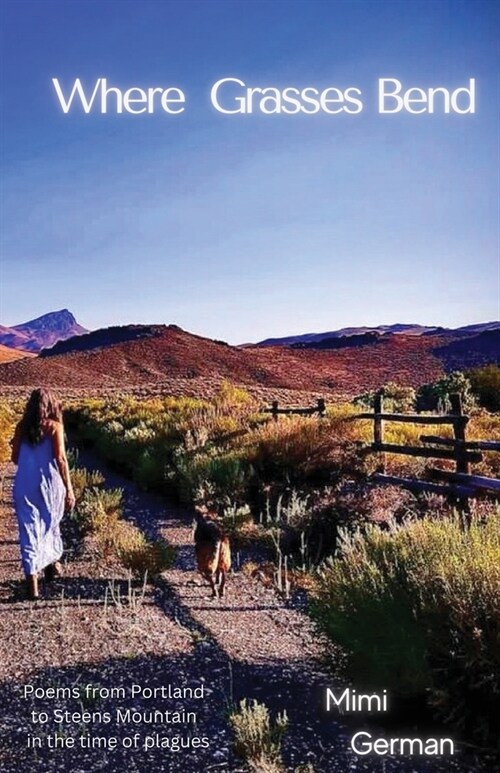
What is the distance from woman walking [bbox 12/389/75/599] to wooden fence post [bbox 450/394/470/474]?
447 cm

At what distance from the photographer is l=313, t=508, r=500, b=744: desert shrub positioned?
3.50 metres

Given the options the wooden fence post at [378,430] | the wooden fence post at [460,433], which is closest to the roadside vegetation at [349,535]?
the wooden fence post at [378,430]

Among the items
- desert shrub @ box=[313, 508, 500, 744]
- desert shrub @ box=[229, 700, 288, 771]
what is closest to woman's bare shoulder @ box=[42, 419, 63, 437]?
desert shrub @ box=[313, 508, 500, 744]

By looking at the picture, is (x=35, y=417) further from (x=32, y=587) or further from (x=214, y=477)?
(x=214, y=477)

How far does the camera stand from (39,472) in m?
6.45

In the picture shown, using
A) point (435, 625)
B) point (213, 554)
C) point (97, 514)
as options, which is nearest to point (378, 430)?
point (97, 514)

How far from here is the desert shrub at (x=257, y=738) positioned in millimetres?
3337

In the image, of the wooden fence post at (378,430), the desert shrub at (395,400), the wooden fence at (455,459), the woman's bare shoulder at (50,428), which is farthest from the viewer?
the desert shrub at (395,400)

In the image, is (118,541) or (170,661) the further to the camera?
(118,541)

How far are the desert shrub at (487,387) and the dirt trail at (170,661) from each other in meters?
21.1

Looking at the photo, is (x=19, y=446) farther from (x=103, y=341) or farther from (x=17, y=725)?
(x=103, y=341)

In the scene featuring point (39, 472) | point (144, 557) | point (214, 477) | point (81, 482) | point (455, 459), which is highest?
point (39, 472)

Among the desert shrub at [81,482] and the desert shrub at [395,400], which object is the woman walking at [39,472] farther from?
the desert shrub at [395,400]

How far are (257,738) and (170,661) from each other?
53.9 inches
